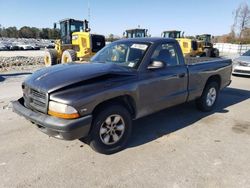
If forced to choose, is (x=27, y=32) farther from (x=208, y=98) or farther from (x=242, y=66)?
(x=208, y=98)

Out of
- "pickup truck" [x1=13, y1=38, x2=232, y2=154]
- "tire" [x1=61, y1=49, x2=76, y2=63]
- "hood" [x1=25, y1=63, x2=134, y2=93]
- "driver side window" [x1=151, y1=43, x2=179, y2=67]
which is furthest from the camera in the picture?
"tire" [x1=61, y1=49, x2=76, y2=63]

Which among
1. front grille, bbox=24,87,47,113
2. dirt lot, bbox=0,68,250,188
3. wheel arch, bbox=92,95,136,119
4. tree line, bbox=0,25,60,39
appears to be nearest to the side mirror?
wheel arch, bbox=92,95,136,119

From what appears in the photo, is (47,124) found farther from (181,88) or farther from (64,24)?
(64,24)

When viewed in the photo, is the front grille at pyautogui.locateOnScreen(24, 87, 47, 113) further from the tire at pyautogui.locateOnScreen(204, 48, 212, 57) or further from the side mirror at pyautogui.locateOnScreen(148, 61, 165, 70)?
the tire at pyautogui.locateOnScreen(204, 48, 212, 57)

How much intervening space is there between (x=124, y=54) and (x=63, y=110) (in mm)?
1842

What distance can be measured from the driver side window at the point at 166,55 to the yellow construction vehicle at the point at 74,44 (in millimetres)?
7183

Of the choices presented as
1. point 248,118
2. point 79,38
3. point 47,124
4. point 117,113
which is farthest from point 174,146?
point 79,38

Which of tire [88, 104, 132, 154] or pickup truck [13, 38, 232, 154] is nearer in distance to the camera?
pickup truck [13, 38, 232, 154]

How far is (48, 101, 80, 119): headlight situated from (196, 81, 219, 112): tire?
11.8ft

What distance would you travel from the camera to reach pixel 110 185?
297cm

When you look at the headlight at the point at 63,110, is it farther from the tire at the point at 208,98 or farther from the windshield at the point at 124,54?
the tire at the point at 208,98

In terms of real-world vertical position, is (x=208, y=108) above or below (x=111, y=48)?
below

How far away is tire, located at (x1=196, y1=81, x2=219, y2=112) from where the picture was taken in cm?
568

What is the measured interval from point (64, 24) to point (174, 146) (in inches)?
495
